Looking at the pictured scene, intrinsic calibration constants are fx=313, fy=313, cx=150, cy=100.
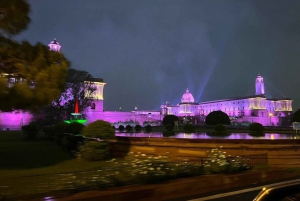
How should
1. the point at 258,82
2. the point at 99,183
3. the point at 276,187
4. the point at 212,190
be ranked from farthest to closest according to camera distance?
the point at 258,82
the point at 212,190
the point at 99,183
the point at 276,187

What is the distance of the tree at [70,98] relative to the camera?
175ft

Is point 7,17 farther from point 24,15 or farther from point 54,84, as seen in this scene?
point 54,84

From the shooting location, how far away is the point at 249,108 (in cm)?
12562

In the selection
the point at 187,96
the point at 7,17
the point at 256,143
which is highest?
the point at 187,96

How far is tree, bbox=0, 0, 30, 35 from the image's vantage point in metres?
9.31

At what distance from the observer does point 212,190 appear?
26.5 ft

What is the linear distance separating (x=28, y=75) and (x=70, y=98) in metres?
48.8

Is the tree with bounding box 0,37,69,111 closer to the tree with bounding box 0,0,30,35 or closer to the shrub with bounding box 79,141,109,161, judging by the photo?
the tree with bounding box 0,0,30,35

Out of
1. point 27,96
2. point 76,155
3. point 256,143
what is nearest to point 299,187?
point 27,96

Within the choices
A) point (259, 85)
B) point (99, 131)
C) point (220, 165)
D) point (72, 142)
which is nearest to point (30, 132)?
point (72, 142)

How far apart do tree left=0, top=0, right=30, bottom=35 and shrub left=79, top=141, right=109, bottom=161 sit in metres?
6.39

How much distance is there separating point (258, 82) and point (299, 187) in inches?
6138

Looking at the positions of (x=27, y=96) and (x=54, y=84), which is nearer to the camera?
(x=27, y=96)

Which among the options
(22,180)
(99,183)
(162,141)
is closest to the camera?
(99,183)
